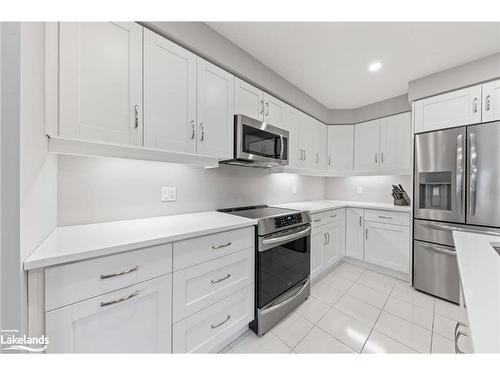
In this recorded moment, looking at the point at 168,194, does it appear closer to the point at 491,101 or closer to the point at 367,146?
the point at 367,146

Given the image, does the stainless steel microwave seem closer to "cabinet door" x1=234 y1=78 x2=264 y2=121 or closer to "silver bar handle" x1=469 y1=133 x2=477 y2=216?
"cabinet door" x1=234 y1=78 x2=264 y2=121

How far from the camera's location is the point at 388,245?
2486 mm

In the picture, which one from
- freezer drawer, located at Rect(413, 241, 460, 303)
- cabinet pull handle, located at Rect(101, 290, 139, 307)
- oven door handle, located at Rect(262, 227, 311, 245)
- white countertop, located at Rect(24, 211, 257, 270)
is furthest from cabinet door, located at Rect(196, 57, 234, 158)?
freezer drawer, located at Rect(413, 241, 460, 303)

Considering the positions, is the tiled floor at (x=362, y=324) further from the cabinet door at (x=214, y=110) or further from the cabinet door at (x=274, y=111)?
the cabinet door at (x=274, y=111)

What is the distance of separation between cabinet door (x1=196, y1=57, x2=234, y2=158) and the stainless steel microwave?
0.24ft

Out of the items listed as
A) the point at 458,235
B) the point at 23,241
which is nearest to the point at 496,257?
the point at 458,235

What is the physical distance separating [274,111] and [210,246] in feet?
5.35

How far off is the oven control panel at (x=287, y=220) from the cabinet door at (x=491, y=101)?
78.7 inches

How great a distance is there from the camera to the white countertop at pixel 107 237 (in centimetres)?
78

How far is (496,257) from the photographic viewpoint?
2.89ft

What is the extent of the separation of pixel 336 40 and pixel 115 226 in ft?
7.40

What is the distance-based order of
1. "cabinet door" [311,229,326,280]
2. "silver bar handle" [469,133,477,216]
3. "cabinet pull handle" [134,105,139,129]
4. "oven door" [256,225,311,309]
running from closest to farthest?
"cabinet pull handle" [134,105,139,129]
"oven door" [256,225,311,309]
"silver bar handle" [469,133,477,216]
"cabinet door" [311,229,326,280]

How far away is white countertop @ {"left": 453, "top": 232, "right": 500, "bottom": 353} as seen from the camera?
17.6 inches
